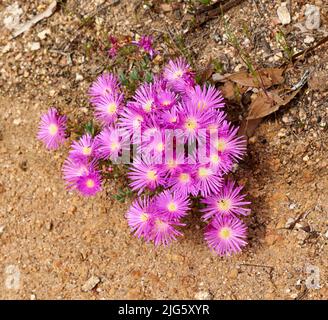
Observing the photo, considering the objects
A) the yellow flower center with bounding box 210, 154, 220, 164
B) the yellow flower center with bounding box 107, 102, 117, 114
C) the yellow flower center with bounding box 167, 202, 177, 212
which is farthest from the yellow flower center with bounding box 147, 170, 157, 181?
the yellow flower center with bounding box 107, 102, 117, 114

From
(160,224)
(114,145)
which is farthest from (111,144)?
(160,224)

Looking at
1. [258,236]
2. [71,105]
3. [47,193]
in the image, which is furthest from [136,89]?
[258,236]

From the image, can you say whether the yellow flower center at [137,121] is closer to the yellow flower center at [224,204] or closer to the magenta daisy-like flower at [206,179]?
the magenta daisy-like flower at [206,179]

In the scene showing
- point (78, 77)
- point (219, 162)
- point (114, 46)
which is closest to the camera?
point (219, 162)

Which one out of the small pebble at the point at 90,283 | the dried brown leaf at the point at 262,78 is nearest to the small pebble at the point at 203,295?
the small pebble at the point at 90,283

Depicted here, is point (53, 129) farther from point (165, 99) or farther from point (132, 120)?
point (165, 99)

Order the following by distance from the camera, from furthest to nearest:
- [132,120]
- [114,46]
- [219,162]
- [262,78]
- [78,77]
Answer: [78,77], [114,46], [262,78], [132,120], [219,162]
